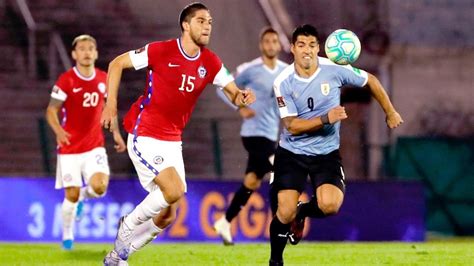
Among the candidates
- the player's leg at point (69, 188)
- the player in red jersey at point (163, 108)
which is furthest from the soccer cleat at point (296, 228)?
the player's leg at point (69, 188)

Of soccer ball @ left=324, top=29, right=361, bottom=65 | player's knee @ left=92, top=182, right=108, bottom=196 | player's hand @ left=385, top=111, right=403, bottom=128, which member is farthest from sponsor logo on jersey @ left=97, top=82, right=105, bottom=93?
player's hand @ left=385, top=111, right=403, bottom=128

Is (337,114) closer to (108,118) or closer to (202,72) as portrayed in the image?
(202,72)

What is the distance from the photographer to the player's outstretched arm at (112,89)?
1051 centimetres

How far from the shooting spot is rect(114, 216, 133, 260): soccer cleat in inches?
431

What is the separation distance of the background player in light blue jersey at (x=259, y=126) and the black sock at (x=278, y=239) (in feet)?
13.1

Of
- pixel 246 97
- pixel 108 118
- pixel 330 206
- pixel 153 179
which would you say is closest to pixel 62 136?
pixel 153 179

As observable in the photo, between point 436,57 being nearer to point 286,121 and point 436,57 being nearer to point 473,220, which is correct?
point 473,220

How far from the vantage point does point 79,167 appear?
1465cm

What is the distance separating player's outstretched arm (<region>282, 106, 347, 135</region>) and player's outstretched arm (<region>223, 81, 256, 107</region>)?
0.34m

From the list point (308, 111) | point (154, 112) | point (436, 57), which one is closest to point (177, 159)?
point (154, 112)

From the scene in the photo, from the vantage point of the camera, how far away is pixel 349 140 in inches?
762

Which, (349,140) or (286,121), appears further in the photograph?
(349,140)

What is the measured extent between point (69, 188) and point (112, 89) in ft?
13.0

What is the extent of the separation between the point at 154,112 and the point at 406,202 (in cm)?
722
